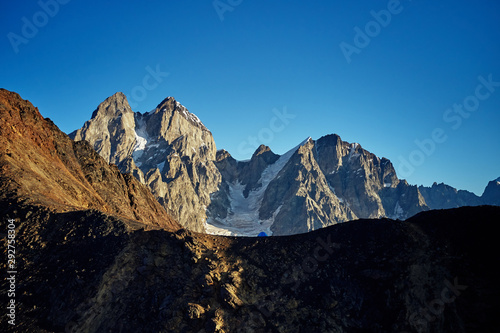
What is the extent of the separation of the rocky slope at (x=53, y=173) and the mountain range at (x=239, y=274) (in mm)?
305

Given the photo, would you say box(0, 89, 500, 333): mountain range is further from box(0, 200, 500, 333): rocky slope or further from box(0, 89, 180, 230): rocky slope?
box(0, 89, 180, 230): rocky slope

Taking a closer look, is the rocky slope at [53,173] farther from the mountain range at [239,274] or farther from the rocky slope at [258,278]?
the rocky slope at [258,278]

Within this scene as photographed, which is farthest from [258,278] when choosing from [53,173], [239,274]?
[53,173]

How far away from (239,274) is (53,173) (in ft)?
78.3

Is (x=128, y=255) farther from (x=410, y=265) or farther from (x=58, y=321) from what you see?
(x=410, y=265)

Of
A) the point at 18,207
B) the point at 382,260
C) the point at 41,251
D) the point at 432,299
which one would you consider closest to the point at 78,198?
the point at 18,207

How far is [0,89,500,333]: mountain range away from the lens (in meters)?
18.5

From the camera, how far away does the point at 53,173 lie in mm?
32812

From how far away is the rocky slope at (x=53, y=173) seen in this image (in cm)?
2659

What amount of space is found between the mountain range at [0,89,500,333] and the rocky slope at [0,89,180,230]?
12.0 inches

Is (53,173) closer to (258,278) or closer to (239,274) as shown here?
(239,274)

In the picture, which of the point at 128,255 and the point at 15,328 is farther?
the point at 128,255

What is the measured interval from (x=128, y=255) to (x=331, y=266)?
50.9ft

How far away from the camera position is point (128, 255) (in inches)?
893
